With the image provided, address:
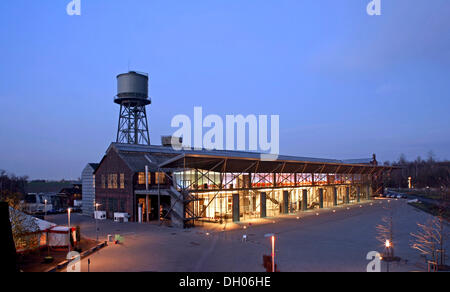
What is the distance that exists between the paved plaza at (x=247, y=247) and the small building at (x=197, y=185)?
3727 millimetres

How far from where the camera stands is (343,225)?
3659cm

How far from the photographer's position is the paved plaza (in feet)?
64.3

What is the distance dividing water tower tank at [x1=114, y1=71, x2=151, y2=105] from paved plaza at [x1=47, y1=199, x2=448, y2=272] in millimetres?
30598

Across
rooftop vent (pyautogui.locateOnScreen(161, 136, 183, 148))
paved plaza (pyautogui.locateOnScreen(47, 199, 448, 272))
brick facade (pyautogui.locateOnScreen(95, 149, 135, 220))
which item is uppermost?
rooftop vent (pyautogui.locateOnScreen(161, 136, 183, 148))

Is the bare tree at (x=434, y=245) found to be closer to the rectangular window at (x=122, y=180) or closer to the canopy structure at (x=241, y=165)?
the canopy structure at (x=241, y=165)

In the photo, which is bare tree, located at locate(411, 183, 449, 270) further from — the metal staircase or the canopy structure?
the metal staircase

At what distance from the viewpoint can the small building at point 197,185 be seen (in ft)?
124

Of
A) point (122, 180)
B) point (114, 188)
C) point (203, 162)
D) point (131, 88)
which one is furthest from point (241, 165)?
point (131, 88)

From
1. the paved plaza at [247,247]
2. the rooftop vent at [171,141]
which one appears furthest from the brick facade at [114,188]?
the rooftop vent at [171,141]

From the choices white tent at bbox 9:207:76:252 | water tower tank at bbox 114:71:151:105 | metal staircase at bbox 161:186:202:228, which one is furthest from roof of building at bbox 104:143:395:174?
water tower tank at bbox 114:71:151:105

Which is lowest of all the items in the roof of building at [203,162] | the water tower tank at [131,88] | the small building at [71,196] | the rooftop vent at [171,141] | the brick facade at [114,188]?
the small building at [71,196]

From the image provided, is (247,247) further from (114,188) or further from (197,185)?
(114,188)

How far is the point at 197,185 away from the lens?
124 feet

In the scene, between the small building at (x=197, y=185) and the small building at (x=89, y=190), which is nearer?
the small building at (x=197, y=185)
